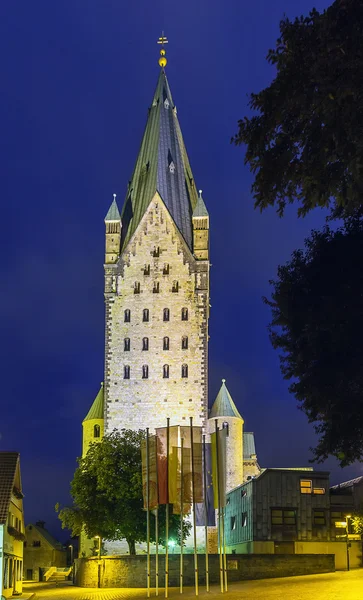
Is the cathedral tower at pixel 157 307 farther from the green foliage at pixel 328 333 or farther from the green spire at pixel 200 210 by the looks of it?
the green foliage at pixel 328 333

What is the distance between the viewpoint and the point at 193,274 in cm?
7894

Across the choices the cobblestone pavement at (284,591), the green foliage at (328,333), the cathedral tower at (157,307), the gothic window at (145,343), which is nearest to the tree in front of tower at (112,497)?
the cobblestone pavement at (284,591)

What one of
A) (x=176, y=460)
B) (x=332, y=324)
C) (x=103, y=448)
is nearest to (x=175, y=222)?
(x=103, y=448)

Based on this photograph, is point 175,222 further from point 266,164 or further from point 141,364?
point 266,164

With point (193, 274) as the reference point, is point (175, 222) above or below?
above

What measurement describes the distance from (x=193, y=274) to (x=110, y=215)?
11473 mm

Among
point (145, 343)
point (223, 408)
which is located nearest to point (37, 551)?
point (223, 408)

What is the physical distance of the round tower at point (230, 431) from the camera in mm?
76125

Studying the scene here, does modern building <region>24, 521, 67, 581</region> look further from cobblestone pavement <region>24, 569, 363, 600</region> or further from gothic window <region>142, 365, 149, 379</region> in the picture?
cobblestone pavement <region>24, 569, 363, 600</region>

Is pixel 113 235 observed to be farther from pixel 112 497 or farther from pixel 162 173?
pixel 112 497

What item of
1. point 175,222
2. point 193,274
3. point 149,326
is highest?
point 175,222

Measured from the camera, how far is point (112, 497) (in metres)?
54.4

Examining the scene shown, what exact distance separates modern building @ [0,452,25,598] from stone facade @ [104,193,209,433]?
86.3ft

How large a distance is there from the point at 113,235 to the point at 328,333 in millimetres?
57448
